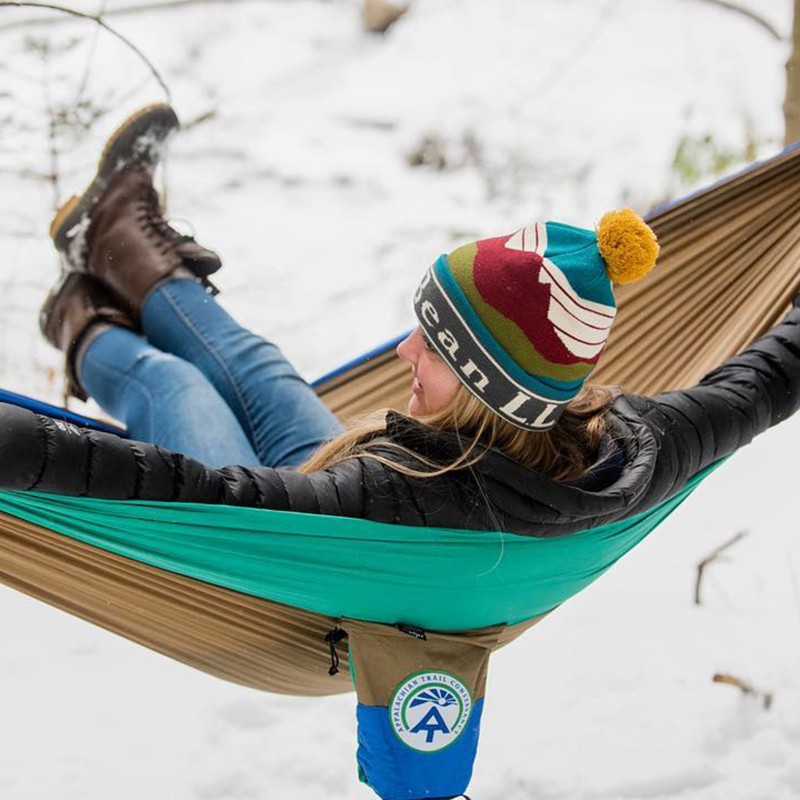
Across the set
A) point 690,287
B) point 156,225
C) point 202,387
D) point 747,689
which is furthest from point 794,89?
point 202,387

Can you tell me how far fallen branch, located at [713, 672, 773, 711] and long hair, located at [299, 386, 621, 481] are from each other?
662 millimetres

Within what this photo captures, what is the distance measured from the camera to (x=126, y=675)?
5.44ft

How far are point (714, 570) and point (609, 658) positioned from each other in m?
0.37

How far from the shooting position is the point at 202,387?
1.38 m

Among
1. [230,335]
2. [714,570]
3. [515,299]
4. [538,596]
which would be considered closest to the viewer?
[515,299]

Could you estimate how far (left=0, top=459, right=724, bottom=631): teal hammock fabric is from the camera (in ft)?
3.00

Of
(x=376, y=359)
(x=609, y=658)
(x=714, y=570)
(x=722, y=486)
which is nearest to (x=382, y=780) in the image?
(x=376, y=359)

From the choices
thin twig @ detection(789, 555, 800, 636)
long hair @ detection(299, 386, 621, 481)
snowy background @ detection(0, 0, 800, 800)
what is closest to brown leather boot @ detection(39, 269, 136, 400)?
snowy background @ detection(0, 0, 800, 800)

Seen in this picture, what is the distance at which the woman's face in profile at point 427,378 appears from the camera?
1025 millimetres

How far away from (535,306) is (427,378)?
0.46 feet

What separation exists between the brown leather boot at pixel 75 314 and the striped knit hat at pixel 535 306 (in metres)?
0.70

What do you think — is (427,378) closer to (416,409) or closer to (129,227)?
(416,409)

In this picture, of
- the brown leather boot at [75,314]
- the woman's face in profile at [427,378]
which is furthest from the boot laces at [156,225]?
the woman's face in profile at [427,378]

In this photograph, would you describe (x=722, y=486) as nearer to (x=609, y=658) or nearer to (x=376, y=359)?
(x=609, y=658)
